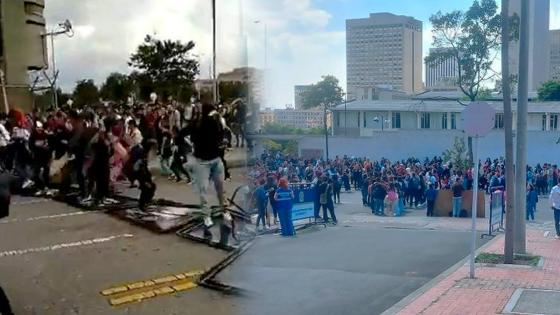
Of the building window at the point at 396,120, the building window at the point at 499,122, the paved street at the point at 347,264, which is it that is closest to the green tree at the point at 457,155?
the building window at the point at 499,122

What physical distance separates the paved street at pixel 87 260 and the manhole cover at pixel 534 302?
8.16 ft

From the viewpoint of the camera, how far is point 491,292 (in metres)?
3.59

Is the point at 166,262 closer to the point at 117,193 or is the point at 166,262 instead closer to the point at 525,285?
the point at 117,193

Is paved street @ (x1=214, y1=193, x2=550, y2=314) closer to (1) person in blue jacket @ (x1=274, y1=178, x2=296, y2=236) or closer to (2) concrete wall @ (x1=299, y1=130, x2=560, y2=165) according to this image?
(1) person in blue jacket @ (x1=274, y1=178, x2=296, y2=236)

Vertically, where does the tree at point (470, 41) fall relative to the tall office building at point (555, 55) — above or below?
below

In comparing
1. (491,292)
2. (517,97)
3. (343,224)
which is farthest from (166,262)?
(517,97)

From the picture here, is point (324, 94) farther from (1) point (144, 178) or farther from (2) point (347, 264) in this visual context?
(2) point (347, 264)

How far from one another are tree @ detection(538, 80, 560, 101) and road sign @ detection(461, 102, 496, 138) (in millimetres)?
1832

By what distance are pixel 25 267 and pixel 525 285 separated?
3.40 metres

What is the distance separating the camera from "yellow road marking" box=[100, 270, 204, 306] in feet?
2.85

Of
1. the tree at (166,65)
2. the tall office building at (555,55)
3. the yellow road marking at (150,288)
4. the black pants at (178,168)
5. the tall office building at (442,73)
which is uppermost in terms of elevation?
the tall office building at (555,55)

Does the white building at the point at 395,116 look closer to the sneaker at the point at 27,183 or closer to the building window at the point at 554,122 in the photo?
the sneaker at the point at 27,183

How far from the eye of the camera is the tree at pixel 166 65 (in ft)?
2.97

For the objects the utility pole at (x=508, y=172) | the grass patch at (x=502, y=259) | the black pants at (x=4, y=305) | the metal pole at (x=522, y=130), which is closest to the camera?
the black pants at (x=4, y=305)
